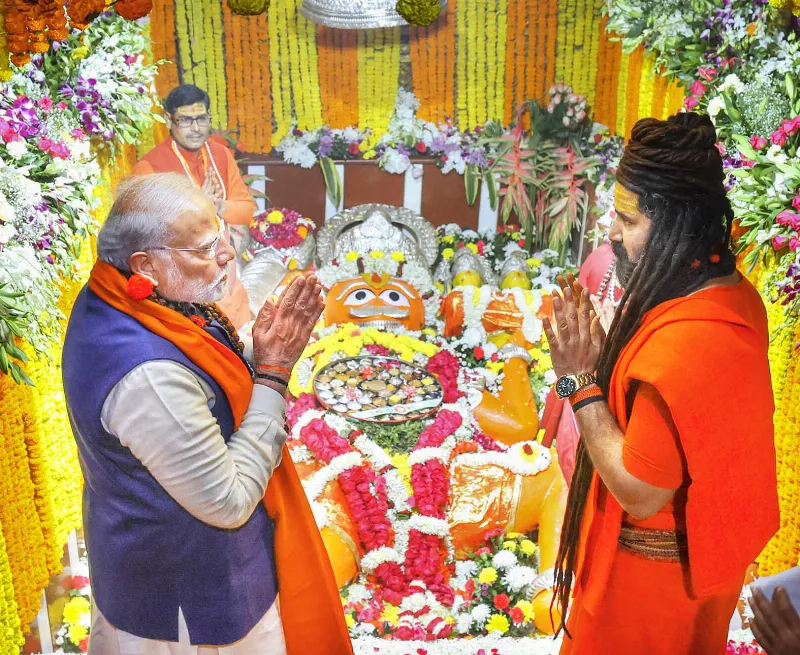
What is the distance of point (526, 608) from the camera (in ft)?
11.2

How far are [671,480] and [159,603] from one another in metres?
1.14

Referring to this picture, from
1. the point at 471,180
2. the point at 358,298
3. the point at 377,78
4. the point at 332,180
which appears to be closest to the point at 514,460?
the point at 358,298

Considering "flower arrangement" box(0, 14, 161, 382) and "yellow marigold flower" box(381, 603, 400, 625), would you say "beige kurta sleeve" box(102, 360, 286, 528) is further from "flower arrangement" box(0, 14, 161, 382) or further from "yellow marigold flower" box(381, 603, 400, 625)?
"yellow marigold flower" box(381, 603, 400, 625)

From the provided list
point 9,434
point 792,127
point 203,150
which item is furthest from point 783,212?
point 203,150

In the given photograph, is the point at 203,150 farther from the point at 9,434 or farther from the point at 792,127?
the point at 792,127

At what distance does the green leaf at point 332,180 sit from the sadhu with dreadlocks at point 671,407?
15.1 feet

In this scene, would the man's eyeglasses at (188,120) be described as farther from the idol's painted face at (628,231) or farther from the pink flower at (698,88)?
the idol's painted face at (628,231)

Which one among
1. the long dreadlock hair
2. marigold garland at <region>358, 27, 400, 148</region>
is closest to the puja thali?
the long dreadlock hair

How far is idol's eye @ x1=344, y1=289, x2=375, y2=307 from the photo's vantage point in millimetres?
5105

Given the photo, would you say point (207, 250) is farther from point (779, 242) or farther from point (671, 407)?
point (779, 242)

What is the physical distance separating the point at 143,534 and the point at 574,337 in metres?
1.04

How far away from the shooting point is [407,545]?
12.0ft

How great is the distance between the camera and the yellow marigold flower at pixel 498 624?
333cm

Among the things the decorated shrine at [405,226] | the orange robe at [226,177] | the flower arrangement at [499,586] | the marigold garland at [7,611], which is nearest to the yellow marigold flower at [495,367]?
the decorated shrine at [405,226]
